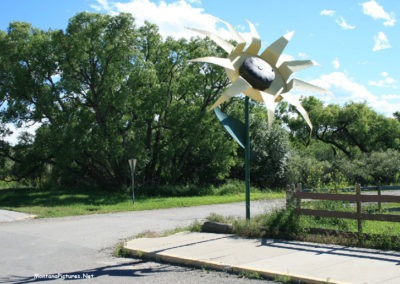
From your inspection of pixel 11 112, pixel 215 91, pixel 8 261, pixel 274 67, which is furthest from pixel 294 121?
pixel 8 261

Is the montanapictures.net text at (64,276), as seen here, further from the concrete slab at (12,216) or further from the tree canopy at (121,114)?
the tree canopy at (121,114)

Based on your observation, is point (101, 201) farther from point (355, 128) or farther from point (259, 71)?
point (355, 128)

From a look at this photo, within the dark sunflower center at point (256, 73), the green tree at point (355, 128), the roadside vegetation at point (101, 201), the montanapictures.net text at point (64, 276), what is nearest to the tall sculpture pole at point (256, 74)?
the dark sunflower center at point (256, 73)

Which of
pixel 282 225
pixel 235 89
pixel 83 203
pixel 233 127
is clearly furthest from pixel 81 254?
pixel 83 203

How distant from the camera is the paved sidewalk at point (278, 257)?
7603 millimetres

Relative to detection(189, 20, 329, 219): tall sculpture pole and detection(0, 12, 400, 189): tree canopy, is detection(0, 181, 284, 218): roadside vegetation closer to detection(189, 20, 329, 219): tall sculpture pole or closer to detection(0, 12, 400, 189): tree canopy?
detection(0, 12, 400, 189): tree canopy

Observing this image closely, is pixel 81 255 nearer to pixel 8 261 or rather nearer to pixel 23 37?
pixel 8 261

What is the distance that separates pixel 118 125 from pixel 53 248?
1885 cm

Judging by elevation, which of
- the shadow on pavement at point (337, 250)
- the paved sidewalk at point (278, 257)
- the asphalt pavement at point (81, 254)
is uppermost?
the shadow on pavement at point (337, 250)

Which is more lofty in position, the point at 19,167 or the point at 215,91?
the point at 215,91

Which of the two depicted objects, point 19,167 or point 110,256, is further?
point 19,167

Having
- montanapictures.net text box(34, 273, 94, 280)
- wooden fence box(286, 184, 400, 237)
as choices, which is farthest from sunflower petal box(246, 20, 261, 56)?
montanapictures.net text box(34, 273, 94, 280)

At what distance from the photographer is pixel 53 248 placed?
11.8 meters

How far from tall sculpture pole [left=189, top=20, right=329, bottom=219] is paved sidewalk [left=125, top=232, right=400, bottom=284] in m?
2.95
